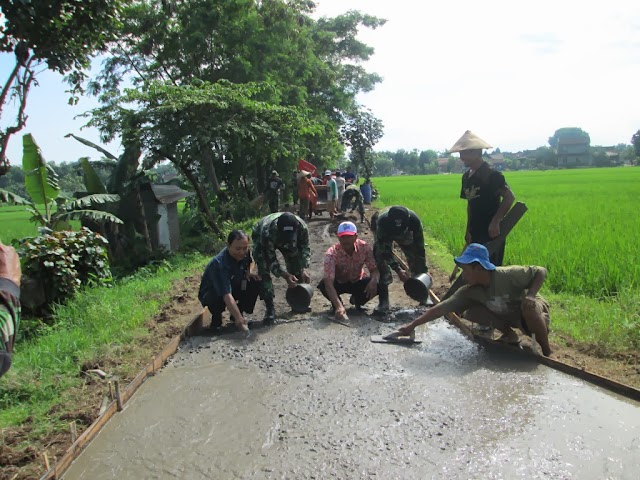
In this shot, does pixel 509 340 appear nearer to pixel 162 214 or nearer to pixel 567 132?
pixel 162 214

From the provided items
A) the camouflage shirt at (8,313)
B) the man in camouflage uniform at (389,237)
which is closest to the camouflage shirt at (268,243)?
the man in camouflage uniform at (389,237)

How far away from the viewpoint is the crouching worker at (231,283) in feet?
17.2

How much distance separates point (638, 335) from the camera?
14.8 feet

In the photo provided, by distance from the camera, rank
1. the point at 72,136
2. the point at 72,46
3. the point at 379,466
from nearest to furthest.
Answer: the point at 379,466 → the point at 72,46 → the point at 72,136

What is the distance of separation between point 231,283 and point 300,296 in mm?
823

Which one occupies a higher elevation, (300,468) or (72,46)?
(72,46)

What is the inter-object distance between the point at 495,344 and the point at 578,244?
4.00m

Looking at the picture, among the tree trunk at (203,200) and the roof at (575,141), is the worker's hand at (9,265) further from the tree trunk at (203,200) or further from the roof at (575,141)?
the roof at (575,141)

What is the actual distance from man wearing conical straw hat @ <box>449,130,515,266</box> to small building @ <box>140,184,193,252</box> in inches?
307

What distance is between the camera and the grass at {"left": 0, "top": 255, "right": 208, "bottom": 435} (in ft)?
13.3

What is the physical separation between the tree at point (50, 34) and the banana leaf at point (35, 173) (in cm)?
32

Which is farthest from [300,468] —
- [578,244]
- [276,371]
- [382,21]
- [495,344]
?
[382,21]

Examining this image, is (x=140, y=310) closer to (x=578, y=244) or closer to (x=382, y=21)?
(x=578, y=244)

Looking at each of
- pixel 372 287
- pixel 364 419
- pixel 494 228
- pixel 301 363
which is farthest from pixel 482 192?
pixel 364 419
